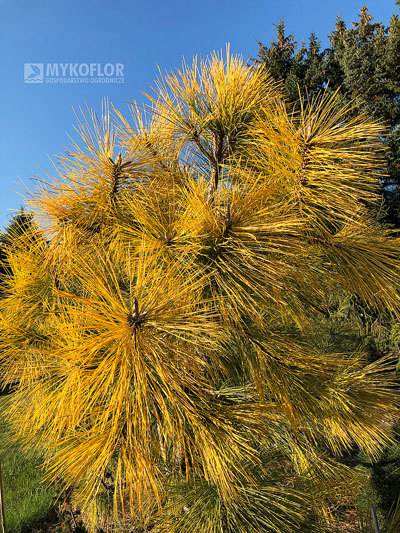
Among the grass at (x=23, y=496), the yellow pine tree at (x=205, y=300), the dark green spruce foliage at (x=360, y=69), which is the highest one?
the dark green spruce foliage at (x=360, y=69)

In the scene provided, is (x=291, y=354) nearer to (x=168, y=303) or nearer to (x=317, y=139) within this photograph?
(x=168, y=303)

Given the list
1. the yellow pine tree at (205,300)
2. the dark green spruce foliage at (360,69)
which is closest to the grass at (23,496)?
the yellow pine tree at (205,300)

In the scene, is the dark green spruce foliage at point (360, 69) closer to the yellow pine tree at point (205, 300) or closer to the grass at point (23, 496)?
the yellow pine tree at point (205, 300)

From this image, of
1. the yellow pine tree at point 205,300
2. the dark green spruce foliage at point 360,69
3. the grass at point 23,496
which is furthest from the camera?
the dark green spruce foliage at point 360,69

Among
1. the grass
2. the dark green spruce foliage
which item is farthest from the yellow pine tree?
the dark green spruce foliage

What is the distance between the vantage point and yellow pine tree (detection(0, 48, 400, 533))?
77cm

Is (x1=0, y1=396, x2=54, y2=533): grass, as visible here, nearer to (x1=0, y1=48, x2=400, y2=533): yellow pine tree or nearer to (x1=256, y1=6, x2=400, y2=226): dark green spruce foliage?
(x1=0, y1=48, x2=400, y2=533): yellow pine tree

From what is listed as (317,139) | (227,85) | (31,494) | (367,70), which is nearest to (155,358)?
(317,139)

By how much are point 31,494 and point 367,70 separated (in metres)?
7.18

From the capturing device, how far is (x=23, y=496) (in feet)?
7.80

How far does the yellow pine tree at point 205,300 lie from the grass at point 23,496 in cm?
101

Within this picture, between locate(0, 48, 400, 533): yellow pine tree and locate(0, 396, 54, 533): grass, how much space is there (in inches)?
39.7

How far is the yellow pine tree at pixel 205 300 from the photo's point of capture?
0.77 metres

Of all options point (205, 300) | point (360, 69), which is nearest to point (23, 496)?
point (205, 300)
